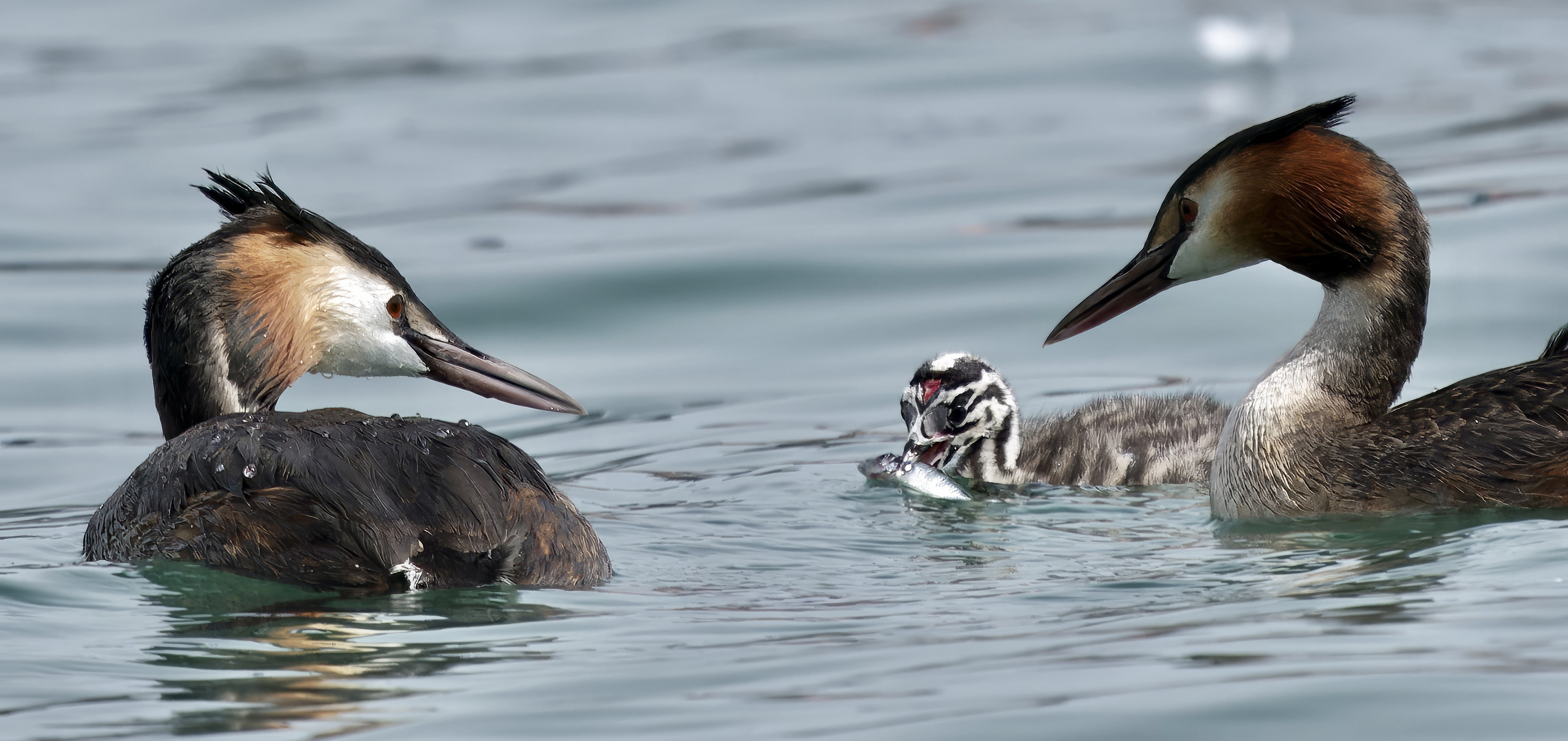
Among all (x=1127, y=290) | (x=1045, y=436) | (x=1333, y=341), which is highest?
(x=1127, y=290)

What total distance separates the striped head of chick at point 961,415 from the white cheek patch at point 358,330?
71.6 inches

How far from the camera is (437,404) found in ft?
27.5

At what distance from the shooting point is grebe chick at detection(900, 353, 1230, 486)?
6664mm

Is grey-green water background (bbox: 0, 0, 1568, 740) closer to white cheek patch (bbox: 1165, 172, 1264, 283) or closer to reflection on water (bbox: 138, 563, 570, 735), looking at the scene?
reflection on water (bbox: 138, 563, 570, 735)

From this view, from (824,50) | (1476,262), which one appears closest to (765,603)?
(1476,262)

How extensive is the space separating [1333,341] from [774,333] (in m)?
3.76

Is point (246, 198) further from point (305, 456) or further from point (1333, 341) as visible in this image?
point (1333, 341)

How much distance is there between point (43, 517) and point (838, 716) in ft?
13.0

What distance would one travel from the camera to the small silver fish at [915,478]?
21.2 ft

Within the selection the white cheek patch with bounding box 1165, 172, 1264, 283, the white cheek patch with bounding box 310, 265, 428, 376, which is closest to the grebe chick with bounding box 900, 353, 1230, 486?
the white cheek patch with bounding box 1165, 172, 1264, 283

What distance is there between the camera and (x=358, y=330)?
18.3 ft

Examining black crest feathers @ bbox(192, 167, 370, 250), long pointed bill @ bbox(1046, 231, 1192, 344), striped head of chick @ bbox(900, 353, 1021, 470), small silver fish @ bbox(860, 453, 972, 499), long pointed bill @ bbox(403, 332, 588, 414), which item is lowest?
small silver fish @ bbox(860, 453, 972, 499)

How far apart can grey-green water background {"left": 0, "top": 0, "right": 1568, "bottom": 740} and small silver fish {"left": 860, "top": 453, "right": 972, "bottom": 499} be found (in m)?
0.11

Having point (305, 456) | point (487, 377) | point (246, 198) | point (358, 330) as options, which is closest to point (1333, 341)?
point (487, 377)
